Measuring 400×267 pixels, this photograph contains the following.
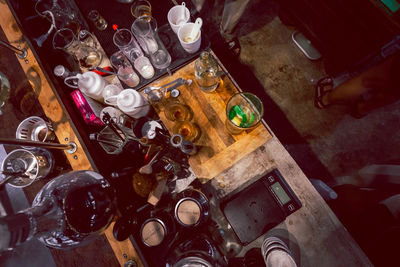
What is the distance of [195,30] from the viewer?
3.82 feet

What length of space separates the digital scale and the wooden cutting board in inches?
8.0

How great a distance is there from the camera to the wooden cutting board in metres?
1.20

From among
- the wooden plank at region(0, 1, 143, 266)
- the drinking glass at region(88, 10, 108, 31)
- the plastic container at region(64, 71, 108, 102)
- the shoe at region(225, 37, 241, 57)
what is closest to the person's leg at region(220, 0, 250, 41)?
the shoe at region(225, 37, 241, 57)

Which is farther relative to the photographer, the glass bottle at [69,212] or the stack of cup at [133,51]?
the stack of cup at [133,51]

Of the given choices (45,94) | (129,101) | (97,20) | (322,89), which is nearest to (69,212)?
(129,101)

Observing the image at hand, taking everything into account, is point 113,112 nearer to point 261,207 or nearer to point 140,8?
point 140,8

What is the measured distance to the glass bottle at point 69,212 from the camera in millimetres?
689

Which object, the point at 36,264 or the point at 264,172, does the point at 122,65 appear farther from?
the point at 36,264

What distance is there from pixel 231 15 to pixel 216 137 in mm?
1782

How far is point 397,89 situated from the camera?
6.27 feet

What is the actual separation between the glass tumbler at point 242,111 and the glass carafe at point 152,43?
1.71 feet

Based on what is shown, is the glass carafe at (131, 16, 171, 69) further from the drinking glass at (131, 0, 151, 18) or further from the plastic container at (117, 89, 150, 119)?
the plastic container at (117, 89, 150, 119)

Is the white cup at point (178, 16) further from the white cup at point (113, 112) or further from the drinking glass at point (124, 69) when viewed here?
the white cup at point (113, 112)

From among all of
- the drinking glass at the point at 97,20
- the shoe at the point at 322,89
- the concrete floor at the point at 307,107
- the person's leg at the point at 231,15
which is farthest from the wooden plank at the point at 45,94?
the shoe at the point at 322,89
